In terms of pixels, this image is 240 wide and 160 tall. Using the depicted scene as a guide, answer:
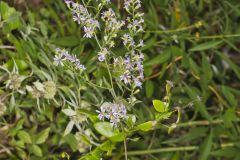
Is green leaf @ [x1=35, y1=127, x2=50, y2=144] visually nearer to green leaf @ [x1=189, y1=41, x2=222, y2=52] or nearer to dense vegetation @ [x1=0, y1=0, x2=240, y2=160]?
dense vegetation @ [x1=0, y1=0, x2=240, y2=160]

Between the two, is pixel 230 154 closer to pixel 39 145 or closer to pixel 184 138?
pixel 184 138

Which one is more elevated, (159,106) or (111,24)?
(111,24)

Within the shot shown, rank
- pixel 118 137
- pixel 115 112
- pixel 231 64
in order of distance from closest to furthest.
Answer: pixel 115 112, pixel 118 137, pixel 231 64

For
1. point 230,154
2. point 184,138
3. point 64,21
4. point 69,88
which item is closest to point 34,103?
point 69,88

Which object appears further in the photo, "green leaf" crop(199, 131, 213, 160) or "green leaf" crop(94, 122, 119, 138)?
"green leaf" crop(199, 131, 213, 160)

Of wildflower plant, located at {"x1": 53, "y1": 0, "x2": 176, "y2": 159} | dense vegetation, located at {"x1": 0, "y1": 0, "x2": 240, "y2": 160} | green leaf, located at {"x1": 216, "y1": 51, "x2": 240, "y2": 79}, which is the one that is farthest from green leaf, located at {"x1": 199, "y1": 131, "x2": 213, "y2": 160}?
wildflower plant, located at {"x1": 53, "y1": 0, "x2": 176, "y2": 159}

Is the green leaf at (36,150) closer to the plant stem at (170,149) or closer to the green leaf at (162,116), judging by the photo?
the plant stem at (170,149)

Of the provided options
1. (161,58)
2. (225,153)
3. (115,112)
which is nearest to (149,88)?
(161,58)

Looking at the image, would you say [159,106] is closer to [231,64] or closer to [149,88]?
[149,88]

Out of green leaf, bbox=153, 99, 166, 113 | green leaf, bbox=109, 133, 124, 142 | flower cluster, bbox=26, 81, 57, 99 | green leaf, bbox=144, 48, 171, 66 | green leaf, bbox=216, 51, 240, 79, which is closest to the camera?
green leaf, bbox=153, 99, 166, 113
